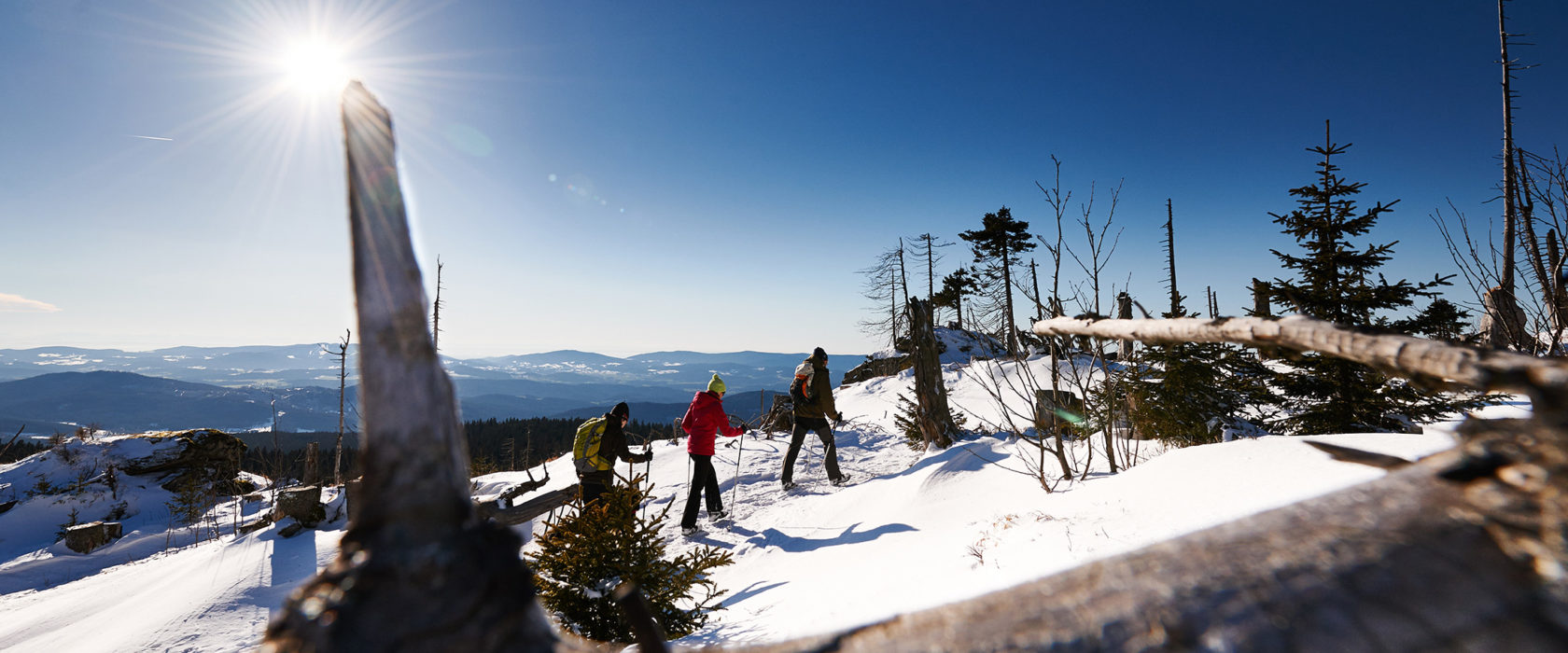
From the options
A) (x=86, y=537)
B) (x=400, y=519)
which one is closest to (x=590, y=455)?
(x=400, y=519)

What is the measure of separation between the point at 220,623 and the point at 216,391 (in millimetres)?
254217

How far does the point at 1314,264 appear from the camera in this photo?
620cm

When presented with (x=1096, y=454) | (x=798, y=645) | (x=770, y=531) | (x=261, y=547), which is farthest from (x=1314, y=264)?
(x=261, y=547)

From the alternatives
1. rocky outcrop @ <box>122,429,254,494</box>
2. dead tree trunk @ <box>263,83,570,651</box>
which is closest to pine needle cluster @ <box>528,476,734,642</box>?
dead tree trunk @ <box>263,83,570,651</box>

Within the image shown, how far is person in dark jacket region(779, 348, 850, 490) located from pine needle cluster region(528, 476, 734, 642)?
3941mm

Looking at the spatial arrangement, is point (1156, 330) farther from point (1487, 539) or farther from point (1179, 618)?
point (1179, 618)

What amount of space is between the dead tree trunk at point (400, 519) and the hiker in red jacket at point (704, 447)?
5.38 m

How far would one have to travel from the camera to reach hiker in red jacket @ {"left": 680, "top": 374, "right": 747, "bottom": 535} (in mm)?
6020

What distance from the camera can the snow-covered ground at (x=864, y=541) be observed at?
84.9 inches

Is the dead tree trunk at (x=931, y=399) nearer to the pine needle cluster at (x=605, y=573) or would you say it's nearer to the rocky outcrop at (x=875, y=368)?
the pine needle cluster at (x=605, y=573)

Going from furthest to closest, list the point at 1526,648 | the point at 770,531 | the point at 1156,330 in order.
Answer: the point at 770,531 → the point at 1156,330 → the point at 1526,648

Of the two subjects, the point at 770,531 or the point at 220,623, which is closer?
the point at 220,623

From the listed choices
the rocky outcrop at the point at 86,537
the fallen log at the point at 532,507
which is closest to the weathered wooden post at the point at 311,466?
the rocky outcrop at the point at 86,537

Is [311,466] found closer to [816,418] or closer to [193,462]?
[193,462]
